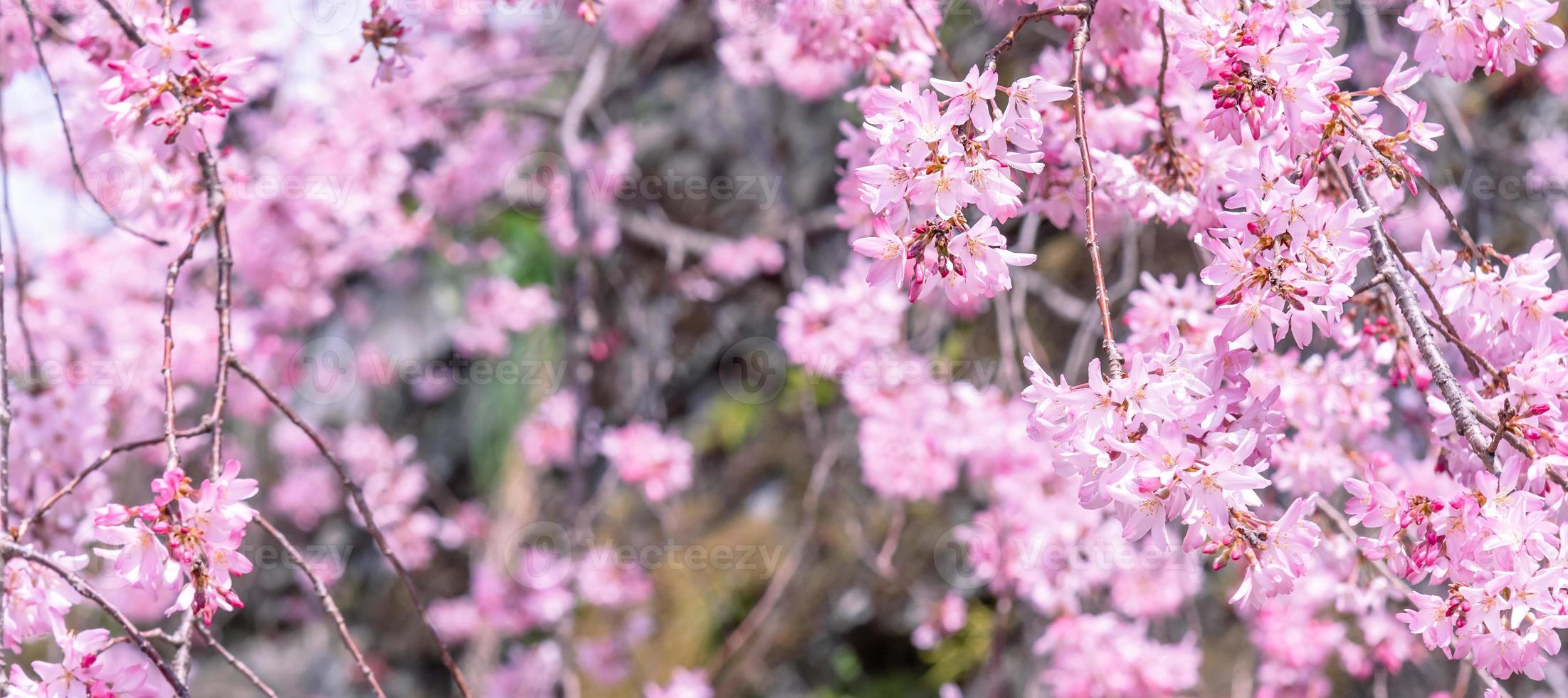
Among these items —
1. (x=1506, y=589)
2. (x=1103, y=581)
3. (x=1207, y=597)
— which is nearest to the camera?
(x=1506, y=589)

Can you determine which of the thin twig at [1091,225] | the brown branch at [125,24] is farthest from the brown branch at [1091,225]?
the brown branch at [125,24]

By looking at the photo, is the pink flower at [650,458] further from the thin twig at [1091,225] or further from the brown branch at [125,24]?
the thin twig at [1091,225]

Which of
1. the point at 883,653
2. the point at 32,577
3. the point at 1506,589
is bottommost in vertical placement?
the point at 883,653

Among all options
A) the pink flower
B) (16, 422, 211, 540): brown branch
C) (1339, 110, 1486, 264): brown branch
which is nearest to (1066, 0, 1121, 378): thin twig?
(1339, 110, 1486, 264): brown branch

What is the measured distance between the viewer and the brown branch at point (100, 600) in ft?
3.51

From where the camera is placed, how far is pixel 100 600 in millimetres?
1085

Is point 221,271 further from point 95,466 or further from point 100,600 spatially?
point 100,600

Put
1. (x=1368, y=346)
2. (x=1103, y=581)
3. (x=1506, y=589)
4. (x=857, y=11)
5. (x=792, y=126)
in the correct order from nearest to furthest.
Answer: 1. (x=1506, y=589)
2. (x=1368, y=346)
3. (x=857, y=11)
4. (x=1103, y=581)
5. (x=792, y=126)

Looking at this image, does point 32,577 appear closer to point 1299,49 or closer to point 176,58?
point 176,58

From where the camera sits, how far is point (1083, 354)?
278 centimetres

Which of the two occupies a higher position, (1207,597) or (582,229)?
(582,229)

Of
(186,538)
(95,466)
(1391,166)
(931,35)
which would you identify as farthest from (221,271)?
(1391,166)

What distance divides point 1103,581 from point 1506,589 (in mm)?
1897

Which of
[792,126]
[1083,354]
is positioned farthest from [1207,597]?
[792,126]
